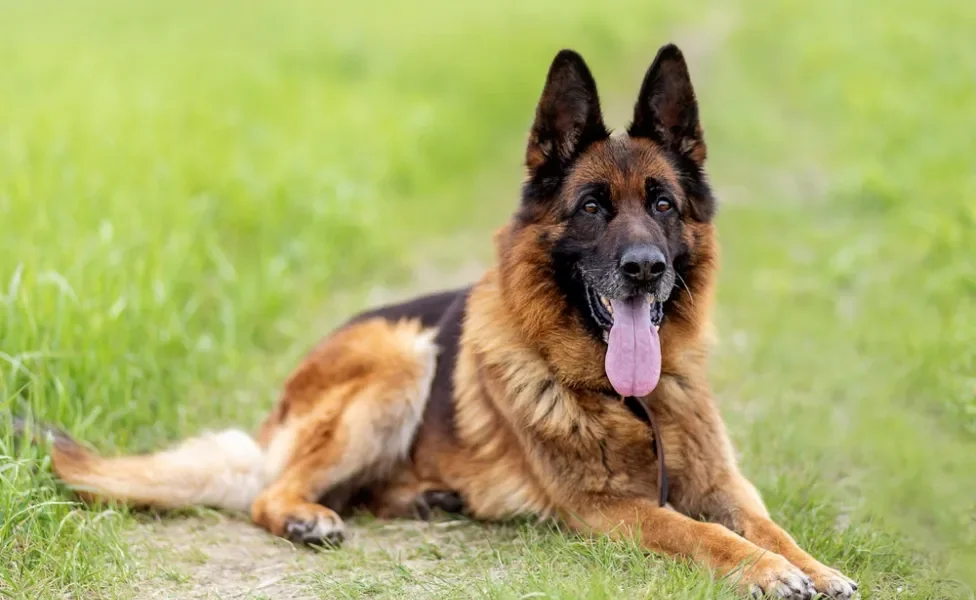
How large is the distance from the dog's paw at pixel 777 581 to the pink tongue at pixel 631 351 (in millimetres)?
895

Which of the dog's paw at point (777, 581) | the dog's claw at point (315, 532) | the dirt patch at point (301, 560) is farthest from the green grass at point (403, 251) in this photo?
the dog's claw at point (315, 532)

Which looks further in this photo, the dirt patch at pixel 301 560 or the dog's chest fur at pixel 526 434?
the dog's chest fur at pixel 526 434

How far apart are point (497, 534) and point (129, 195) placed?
4040mm

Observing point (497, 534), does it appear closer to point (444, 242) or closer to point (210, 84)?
point (444, 242)

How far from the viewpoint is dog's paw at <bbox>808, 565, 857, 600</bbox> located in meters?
3.47

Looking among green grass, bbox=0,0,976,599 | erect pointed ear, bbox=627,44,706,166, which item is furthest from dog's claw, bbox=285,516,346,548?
erect pointed ear, bbox=627,44,706,166

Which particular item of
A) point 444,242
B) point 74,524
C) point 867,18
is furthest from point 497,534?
point 867,18

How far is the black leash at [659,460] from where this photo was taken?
410cm

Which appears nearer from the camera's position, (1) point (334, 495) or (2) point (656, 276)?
(2) point (656, 276)

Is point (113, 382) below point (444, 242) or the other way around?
below

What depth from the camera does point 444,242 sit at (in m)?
9.23

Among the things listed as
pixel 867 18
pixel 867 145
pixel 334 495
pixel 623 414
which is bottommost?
pixel 334 495

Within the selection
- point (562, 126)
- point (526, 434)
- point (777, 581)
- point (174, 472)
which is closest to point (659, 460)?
point (526, 434)

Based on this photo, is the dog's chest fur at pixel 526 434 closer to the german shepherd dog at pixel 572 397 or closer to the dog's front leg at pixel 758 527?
the german shepherd dog at pixel 572 397
